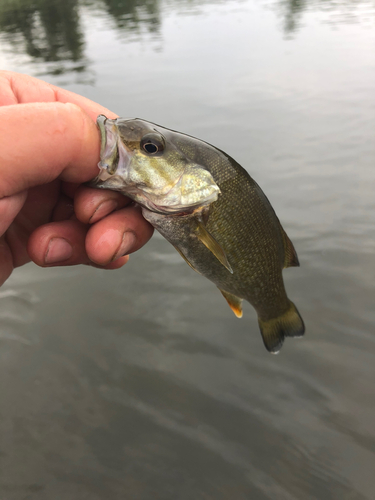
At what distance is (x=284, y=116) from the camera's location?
25.1 ft

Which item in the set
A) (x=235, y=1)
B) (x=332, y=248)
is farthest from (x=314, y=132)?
(x=235, y=1)

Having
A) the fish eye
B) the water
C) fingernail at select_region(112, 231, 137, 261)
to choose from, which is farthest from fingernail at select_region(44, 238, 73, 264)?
the water

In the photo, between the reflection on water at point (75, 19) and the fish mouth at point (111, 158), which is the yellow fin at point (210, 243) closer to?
the fish mouth at point (111, 158)

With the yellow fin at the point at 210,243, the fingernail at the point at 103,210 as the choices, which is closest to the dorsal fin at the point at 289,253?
the yellow fin at the point at 210,243

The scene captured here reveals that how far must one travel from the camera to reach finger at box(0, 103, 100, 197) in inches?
54.5

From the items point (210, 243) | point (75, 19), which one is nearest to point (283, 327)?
point (210, 243)

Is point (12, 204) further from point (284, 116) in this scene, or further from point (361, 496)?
point (284, 116)

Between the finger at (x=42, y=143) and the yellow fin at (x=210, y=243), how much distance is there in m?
0.60

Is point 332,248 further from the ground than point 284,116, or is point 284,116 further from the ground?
point 284,116

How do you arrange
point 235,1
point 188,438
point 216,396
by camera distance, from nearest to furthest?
point 188,438
point 216,396
point 235,1

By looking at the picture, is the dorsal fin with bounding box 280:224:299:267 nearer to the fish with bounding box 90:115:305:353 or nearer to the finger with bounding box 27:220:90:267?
the fish with bounding box 90:115:305:353

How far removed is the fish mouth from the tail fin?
1386 millimetres

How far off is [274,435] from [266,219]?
71.1 inches

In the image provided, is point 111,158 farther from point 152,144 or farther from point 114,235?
point 114,235
